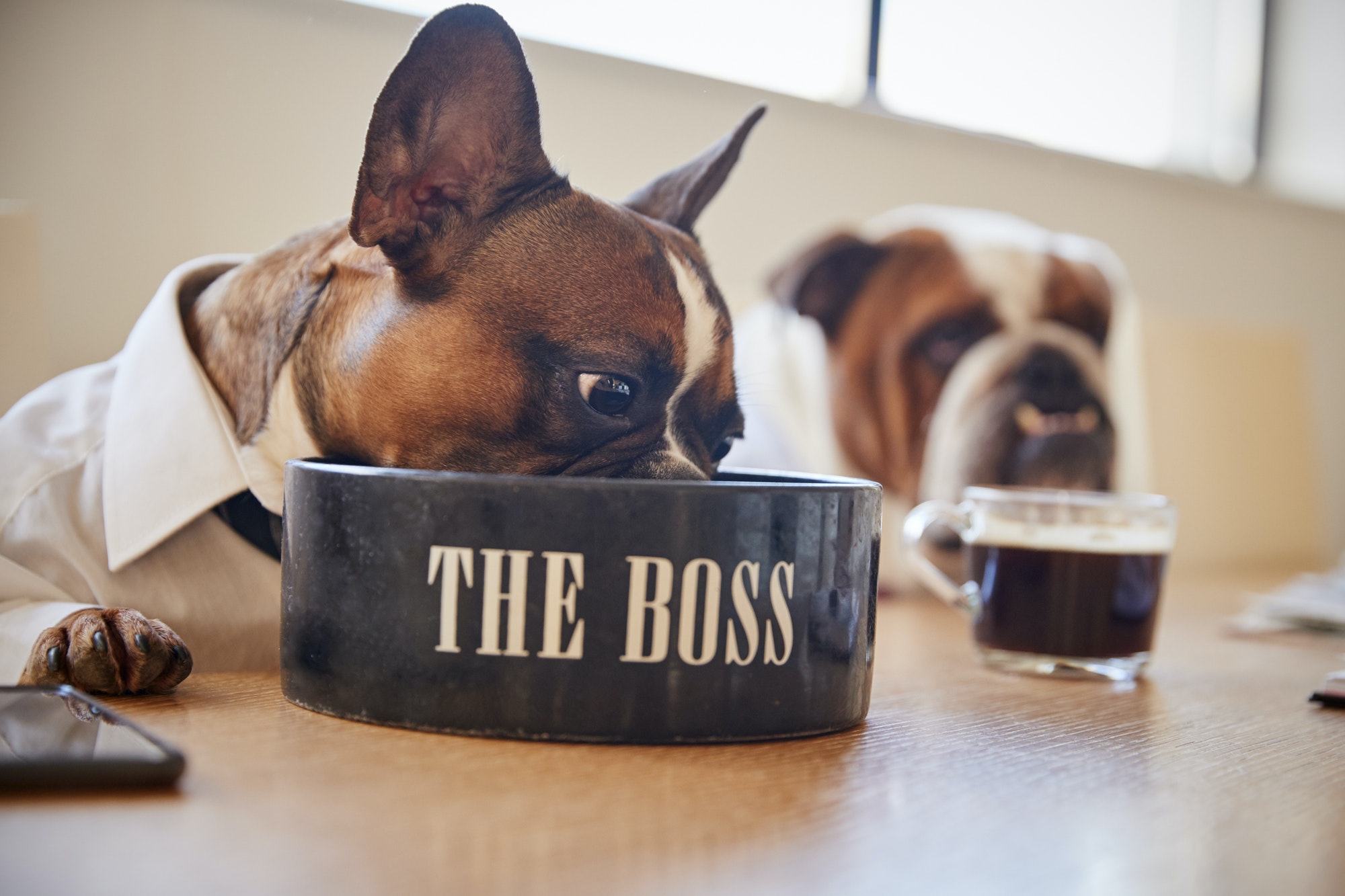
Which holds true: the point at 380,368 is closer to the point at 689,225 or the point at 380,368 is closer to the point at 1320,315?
the point at 689,225

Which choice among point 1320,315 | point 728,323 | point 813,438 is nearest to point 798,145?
point 813,438

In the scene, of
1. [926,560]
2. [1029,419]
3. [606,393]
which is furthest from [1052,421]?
[606,393]

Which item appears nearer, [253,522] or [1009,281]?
[253,522]

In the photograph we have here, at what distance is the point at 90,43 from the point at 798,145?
874 mm

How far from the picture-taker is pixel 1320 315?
9.73 ft

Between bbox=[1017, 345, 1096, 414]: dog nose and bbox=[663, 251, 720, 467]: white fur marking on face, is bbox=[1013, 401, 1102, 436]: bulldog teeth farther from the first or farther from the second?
bbox=[663, 251, 720, 467]: white fur marking on face

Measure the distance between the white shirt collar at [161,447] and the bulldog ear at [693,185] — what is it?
0.82 ft

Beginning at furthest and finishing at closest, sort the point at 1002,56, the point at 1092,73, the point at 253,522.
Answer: the point at 1092,73, the point at 1002,56, the point at 253,522

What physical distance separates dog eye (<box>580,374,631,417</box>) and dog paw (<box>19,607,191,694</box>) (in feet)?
0.70

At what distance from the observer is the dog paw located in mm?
498

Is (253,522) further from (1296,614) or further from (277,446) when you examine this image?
(1296,614)

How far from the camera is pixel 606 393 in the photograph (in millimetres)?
536

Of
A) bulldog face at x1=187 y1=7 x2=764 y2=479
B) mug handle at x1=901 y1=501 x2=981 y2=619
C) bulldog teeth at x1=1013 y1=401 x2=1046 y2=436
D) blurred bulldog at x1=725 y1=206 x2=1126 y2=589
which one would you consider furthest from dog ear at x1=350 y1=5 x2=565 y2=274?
bulldog teeth at x1=1013 y1=401 x2=1046 y2=436

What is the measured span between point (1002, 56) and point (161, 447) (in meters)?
1.78
